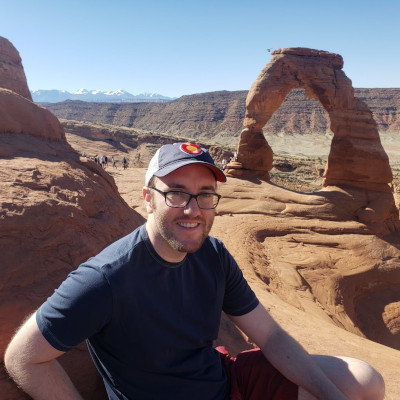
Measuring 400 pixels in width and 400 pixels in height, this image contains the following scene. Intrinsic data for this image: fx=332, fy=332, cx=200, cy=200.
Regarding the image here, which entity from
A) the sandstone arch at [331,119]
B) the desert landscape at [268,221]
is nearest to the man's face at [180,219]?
the desert landscape at [268,221]

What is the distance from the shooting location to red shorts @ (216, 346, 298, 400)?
197 centimetres

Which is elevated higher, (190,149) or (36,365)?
(190,149)

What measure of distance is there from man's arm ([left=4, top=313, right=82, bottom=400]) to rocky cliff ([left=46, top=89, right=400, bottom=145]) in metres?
59.7

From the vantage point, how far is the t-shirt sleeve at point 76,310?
4.61 ft

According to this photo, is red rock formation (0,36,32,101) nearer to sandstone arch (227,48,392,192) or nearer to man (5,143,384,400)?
sandstone arch (227,48,392,192)

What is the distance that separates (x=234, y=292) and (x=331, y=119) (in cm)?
1158

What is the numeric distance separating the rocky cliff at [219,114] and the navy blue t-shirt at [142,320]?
195ft

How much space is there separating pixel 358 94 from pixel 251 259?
2923 inches

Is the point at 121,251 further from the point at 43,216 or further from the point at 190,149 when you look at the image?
the point at 43,216

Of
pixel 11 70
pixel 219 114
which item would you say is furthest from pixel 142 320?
pixel 219 114

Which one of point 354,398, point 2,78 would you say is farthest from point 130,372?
point 2,78

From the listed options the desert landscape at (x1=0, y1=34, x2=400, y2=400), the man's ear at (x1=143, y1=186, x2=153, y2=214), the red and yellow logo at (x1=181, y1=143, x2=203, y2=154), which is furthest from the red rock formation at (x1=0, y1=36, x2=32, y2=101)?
the red and yellow logo at (x1=181, y1=143, x2=203, y2=154)

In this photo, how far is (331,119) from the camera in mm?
12086

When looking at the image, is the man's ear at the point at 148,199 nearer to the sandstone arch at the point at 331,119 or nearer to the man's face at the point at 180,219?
the man's face at the point at 180,219
